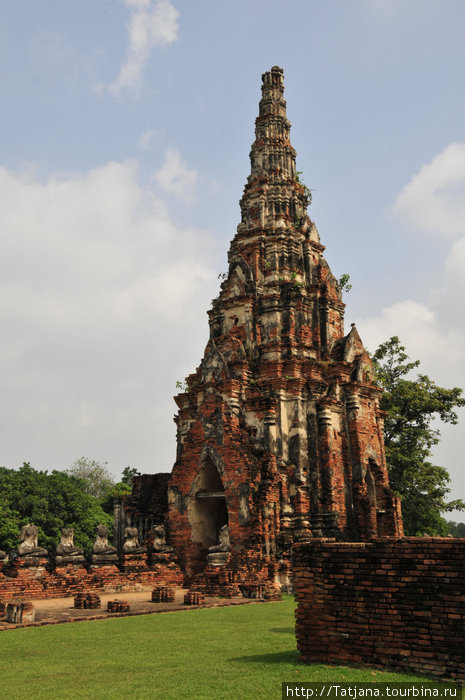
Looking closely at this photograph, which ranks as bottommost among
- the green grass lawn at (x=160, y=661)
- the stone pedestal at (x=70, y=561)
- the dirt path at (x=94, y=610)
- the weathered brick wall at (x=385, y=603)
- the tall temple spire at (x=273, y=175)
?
the green grass lawn at (x=160, y=661)

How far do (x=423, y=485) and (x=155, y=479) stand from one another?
13118mm

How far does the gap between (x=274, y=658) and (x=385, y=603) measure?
166 centimetres

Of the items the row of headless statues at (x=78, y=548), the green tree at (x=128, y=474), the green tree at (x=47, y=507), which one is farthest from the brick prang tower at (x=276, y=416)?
the green tree at (x=128, y=474)

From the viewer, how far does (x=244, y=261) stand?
24734 mm

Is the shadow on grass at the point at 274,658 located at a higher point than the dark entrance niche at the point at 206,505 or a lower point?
lower

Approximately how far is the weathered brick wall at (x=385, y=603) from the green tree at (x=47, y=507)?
2656cm

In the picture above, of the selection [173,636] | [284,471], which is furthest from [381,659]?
[284,471]

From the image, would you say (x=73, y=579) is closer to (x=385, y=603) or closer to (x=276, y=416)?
(x=276, y=416)

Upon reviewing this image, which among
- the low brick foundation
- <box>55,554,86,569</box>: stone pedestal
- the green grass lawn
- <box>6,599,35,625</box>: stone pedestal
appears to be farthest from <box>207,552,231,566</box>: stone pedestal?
<box>6,599,35,625</box>: stone pedestal

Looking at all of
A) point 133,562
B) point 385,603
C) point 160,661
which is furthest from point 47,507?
point 385,603

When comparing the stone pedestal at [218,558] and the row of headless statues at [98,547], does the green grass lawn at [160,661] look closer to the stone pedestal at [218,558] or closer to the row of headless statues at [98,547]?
the row of headless statues at [98,547]

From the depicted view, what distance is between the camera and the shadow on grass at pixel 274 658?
7359 mm

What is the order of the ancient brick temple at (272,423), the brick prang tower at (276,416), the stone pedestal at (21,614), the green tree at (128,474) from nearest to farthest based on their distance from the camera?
1. the stone pedestal at (21,614)
2. the ancient brick temple at (272,423)
3. the brick prang tower at (276,416)
4. the green tree at (128,474)

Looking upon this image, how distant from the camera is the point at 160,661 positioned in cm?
775
